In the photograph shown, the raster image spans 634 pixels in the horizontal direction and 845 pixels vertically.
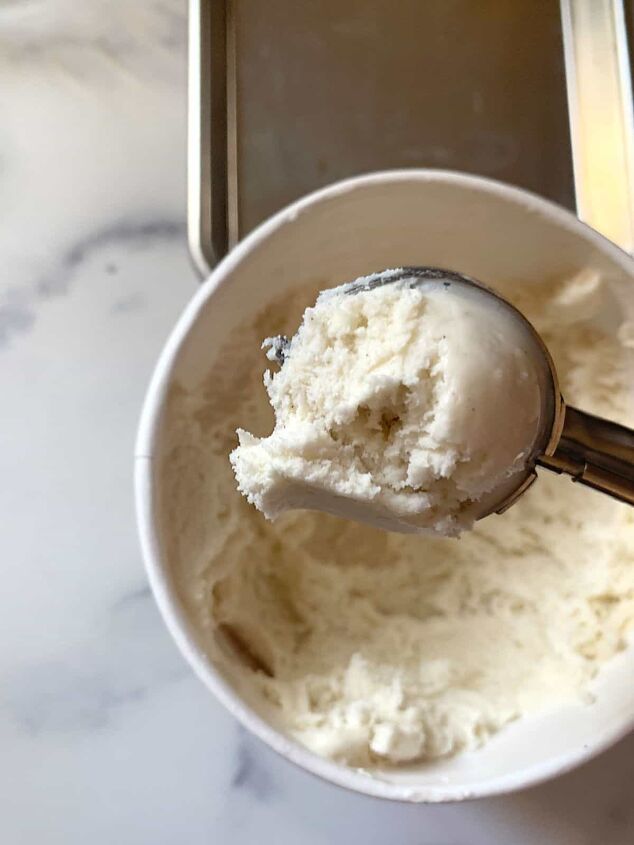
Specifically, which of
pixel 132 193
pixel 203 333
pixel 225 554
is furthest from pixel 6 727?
pixel 132 193

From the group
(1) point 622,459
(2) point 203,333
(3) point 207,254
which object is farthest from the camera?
(3) point 207,254

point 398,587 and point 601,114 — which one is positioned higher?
point 601,114

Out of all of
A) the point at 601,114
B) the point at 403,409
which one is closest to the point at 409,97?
the point at 601,114

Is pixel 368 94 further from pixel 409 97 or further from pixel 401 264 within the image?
pixel 401 264

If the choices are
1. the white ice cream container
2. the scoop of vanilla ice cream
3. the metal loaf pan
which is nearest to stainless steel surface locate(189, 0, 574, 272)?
the metal loaf pan

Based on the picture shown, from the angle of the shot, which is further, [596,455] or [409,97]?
[409,97]

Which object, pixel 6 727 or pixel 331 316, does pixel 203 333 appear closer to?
pixel 331 316
